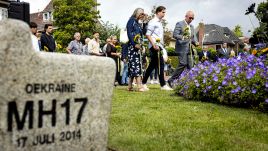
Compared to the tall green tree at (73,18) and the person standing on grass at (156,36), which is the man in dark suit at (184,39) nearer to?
the person standing on grass at (156,36)

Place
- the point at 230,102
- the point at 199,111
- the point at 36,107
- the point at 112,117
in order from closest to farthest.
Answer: the point at 36,107, the point at 112,117, the point at 199,111, the point at 230,102

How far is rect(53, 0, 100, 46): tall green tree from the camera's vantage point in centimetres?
5216

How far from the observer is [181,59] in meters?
11.1

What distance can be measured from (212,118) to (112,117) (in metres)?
1.31

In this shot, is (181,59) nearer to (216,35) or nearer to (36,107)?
(36,107)

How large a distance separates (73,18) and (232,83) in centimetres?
4699

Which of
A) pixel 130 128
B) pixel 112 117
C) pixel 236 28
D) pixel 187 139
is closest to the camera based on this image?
pixel 187 139

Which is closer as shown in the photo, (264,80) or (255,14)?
(264,80)

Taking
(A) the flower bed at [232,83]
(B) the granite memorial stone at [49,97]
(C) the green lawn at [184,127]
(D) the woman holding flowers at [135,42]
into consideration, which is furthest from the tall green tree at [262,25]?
(B) the granite memorial stone at [49,97]

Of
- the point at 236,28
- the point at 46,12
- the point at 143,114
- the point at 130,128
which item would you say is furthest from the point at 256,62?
the point at 236,28

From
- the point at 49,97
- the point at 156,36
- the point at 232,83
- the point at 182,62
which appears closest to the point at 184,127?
the point at 232,83

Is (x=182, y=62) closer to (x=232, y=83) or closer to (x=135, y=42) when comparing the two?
(x=135, y=42)

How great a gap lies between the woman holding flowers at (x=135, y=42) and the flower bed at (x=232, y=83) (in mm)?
1437

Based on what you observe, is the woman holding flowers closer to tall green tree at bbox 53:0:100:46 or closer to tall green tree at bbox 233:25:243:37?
tall green tree at bbox 53:0:100:46
